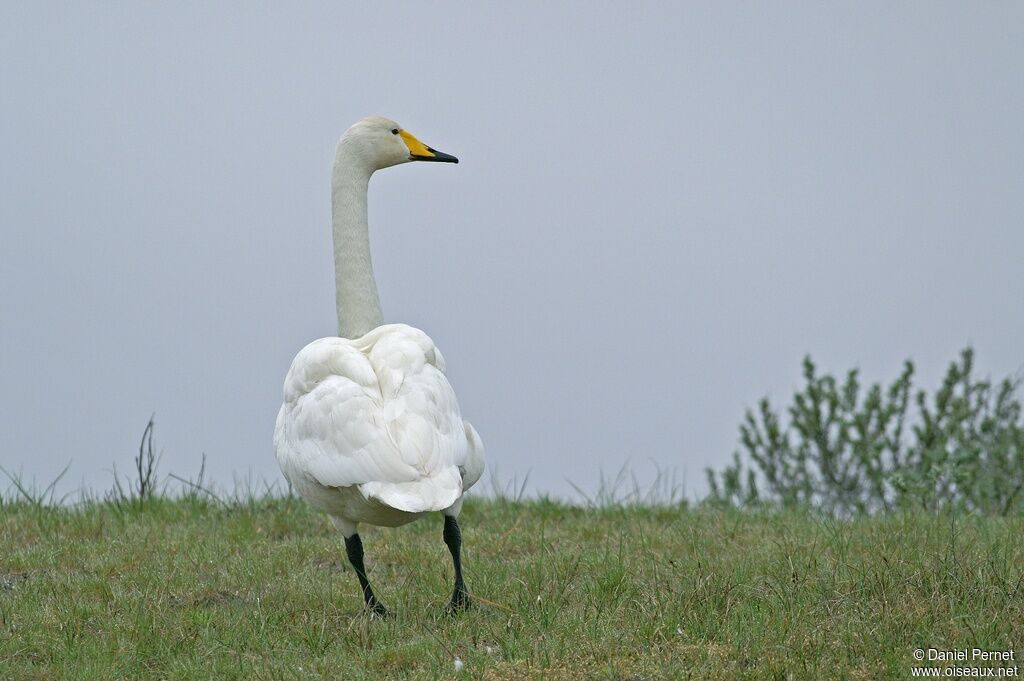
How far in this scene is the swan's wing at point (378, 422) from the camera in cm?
537

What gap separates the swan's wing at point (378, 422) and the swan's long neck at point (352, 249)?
0.74 m

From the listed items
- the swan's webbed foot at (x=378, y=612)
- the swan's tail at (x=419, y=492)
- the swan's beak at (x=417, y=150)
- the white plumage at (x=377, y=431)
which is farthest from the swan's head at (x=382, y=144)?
the swan's webbed foot at (x=378, y=612)

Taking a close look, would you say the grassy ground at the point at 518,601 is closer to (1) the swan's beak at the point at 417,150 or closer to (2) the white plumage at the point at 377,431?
(2) the white plumage at the point at 377,431

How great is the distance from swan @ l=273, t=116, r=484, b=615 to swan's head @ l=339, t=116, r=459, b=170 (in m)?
1.32

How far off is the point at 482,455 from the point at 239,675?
1628 millimetres

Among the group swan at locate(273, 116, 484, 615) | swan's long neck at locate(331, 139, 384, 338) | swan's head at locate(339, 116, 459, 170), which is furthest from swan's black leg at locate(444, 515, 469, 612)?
swan's head at locate(339, 116, 459, 170)

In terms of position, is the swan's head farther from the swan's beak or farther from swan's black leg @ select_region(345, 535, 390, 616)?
swan's black leg @ select_region(345, 535, 390, 616)

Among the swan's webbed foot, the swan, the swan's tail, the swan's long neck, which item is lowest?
the swan's webbed foot

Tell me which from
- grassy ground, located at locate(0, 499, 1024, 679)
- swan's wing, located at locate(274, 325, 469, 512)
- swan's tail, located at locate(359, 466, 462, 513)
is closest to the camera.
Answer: grassy ground, located at locate(0, 499, 1024, 679)

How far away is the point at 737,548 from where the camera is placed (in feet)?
24.2

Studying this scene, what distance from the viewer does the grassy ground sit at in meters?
5.06

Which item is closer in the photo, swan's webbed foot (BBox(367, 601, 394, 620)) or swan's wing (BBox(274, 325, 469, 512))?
swan's wing (BBox(274, 325, 469, 512))

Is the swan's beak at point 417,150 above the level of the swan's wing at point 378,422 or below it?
above

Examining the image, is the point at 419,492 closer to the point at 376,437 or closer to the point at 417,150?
the point at 376,437
